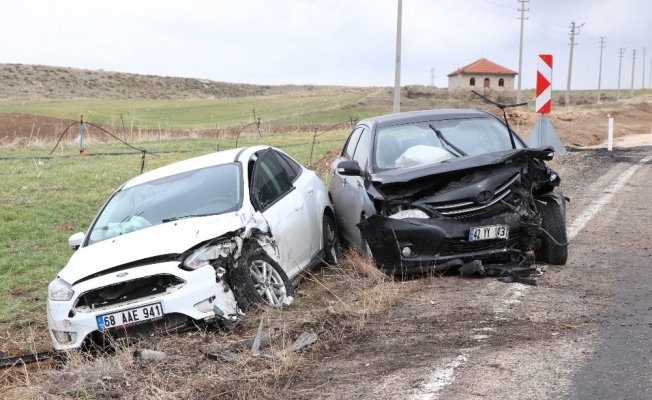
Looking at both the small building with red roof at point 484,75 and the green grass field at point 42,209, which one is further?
the small building with red roof at point 484,75

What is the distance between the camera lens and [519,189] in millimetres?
7039

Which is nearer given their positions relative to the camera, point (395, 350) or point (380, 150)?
point (395, 350)

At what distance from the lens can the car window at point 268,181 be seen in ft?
23.9

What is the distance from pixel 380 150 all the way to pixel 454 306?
104 inches

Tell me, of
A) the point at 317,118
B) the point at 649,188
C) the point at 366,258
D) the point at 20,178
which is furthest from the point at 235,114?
the point at 366,258

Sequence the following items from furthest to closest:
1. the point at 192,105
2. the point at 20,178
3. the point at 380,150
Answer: the point at 192,105, the point at 20,178, the point at 380,150

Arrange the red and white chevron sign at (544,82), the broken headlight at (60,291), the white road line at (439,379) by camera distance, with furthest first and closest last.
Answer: the red and white chevron sign at (544,82) < the broken headlight at (60,291) < the white road line at (439,379)

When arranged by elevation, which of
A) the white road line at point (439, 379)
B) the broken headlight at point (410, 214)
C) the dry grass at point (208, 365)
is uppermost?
the broken headlight at point (410, 214)

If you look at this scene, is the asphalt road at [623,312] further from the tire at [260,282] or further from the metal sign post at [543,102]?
the metal sign post at [543,102]

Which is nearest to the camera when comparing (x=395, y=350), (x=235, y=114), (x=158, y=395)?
(x=158, y=395)

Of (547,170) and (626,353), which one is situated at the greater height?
(547,170)

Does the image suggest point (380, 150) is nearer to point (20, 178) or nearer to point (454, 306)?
point (454, 306)

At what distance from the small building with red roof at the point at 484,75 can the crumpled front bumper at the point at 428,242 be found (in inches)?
3759

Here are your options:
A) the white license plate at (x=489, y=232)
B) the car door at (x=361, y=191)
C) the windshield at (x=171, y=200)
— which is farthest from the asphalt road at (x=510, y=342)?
the windshield at (x=171, y=200)
